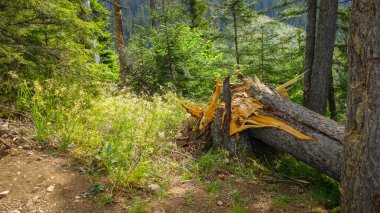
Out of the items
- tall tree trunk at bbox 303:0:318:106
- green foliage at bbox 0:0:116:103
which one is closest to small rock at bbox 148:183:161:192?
green foliage at bbox 0:0:116:103

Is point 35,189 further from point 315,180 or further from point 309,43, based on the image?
point 309,43

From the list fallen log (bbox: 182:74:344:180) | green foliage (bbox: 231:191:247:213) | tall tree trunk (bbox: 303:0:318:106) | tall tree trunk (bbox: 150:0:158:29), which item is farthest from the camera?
A: tall tree trunk (bbox: 150:0:158:29)

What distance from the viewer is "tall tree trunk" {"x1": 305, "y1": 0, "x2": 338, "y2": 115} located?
318 inches

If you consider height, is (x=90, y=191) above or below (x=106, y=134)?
below

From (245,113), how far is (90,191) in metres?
2.98

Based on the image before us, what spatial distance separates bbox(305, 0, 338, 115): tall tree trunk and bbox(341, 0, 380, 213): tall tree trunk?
5629 millimetres

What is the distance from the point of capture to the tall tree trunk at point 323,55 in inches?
318

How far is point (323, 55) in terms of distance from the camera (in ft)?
27.8

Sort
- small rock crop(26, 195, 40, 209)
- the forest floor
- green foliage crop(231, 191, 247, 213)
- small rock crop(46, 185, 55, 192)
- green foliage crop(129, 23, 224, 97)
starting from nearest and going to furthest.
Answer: small rock crop(26, 195, 40, 209) < the forest floor < small rock crop(46, 185, 55, 192) < green foliage crop(231, 191, 247, 213) < green foliage crop(129, 23, 224, 97)

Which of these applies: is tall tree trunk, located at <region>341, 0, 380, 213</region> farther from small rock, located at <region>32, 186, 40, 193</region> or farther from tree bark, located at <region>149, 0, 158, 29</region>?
tree bark, located at <region>149, 0, 158, 29</region>

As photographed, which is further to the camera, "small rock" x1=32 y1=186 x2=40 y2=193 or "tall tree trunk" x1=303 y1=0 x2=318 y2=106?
"tall tree trunk" x1=303 y1=0 x2=318 y2=106

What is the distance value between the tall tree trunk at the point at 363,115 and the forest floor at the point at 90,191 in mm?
763

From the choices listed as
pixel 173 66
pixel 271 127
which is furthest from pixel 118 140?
pixel 173 66

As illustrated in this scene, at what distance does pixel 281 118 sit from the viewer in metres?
5.21
